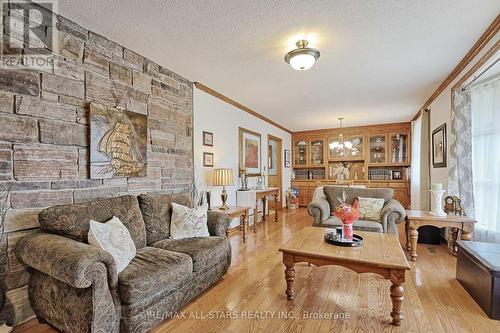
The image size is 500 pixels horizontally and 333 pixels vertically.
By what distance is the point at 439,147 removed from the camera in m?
3.96

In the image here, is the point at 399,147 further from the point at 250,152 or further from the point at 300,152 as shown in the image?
the point at 250,152

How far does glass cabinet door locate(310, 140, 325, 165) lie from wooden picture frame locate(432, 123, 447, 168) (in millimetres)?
3484

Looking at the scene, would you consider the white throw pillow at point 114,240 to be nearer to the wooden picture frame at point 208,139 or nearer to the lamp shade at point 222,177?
the lamp shade at point 222,177

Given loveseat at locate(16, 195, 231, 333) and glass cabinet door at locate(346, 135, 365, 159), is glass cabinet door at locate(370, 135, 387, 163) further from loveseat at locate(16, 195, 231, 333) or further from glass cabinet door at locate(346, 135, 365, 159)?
loveseat at locate(16, 195, 231, 333)

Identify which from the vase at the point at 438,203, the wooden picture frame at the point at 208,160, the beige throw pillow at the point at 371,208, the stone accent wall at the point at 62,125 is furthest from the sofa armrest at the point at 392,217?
the stone accent wall at the point at 62,125

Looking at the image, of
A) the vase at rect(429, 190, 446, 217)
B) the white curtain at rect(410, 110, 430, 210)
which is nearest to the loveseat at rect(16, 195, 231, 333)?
the vase at rect(429, 190, 446, 217)

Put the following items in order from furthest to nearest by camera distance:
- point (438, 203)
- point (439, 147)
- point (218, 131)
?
point (218, 131)
point (439, 147)
point (438, 203)

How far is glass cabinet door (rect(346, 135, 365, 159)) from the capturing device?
7.17 metres

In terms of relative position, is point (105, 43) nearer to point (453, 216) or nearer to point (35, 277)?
point (35, 277)

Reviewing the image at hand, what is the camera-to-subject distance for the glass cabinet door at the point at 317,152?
25.2ft

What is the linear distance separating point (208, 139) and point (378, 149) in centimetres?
534

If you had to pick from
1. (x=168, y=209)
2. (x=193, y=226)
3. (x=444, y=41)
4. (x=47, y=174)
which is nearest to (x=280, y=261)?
(x=193, y=226)

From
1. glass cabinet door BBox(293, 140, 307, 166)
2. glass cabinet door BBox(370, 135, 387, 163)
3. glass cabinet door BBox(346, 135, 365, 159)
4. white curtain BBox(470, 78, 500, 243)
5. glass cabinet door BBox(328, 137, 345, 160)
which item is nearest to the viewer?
white curtain BBox(470, 78, 500, 243)

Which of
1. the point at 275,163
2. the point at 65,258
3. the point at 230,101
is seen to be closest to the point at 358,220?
the point at 230,101
